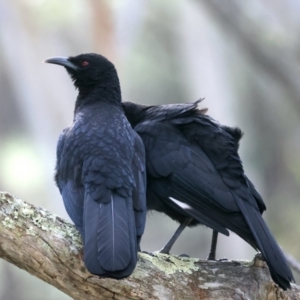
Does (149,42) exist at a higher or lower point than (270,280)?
higher

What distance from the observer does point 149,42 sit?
2067cm

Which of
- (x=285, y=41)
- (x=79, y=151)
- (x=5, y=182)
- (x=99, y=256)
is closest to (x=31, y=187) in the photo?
(x=5, y=182)

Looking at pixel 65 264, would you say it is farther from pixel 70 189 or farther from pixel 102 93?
pixel 102 93

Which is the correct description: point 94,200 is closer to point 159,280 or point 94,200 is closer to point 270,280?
point 159,280

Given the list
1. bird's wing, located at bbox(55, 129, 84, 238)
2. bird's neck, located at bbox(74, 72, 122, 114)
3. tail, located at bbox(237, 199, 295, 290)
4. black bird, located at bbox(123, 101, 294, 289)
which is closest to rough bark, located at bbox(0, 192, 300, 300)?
bird's wing, located at bbox(55, 129, 84, 238)

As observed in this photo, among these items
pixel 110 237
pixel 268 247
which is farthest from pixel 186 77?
pixel 110 237

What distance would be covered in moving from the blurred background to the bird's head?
540 centimetres

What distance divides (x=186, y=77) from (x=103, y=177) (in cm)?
1139

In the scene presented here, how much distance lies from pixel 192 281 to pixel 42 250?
1139mm

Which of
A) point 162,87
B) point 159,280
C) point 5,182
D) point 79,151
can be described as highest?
point 162,87

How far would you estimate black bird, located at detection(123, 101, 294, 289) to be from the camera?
513 centimetres

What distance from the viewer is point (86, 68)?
6102 mm

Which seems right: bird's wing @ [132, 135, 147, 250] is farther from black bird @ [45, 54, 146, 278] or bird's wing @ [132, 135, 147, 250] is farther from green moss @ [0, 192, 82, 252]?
green moss @ [0, 192, 82, 252]

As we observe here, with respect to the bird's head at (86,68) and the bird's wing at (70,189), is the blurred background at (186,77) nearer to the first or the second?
the bird's head at (86,68)
